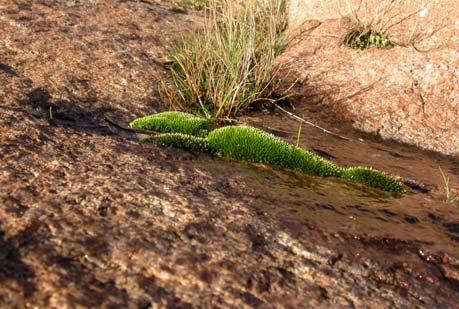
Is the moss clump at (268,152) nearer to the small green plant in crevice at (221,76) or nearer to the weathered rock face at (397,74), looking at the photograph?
the small green plant in crevice at (221,76)

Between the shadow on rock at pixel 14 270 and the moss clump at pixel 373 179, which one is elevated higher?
the shadow on rock at pixel 14 270

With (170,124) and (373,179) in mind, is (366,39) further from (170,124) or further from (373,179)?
(373,179)

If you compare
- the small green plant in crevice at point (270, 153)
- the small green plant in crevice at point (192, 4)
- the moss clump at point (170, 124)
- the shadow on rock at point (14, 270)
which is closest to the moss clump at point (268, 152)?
the small green plant in crevice at point (270, 153)

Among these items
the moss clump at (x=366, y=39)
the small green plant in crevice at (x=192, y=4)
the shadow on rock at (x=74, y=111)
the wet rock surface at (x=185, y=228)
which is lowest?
the shadow on rock at (x=74, y=111)

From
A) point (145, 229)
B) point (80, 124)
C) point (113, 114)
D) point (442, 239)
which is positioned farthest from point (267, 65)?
point (145, 229)

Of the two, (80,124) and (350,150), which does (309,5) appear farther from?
(80,124)

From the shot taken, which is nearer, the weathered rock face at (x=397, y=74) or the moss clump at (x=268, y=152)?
the moss clump at (x=268, y=152)

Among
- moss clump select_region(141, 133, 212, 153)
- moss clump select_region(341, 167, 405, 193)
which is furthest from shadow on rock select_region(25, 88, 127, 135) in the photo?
moss clump select_region(341, 167, 405, 193)
